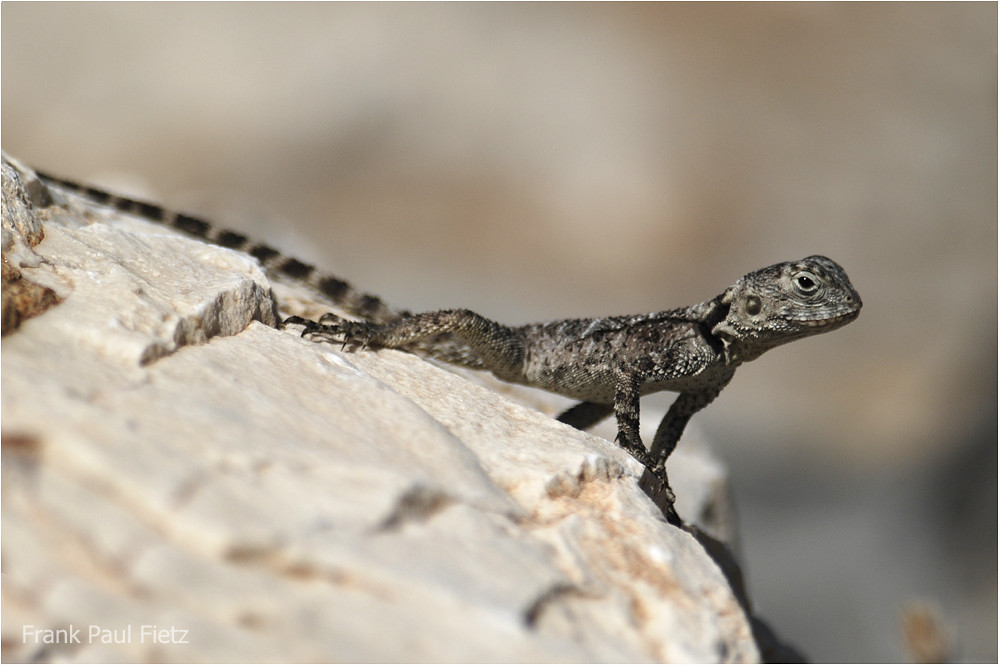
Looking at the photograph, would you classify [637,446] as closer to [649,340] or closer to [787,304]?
[649,340]

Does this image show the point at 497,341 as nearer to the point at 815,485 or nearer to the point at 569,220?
the point at 815,485

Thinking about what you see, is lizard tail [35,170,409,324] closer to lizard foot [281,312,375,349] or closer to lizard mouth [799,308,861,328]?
lizard foot [281,312,375,349]

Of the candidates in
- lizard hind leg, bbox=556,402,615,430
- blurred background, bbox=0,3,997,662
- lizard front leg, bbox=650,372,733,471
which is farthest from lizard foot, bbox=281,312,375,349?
blurred background, bbox=0,3,997,662

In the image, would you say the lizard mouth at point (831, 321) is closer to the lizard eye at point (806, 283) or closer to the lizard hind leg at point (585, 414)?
the lizard eye at point (806, 283)

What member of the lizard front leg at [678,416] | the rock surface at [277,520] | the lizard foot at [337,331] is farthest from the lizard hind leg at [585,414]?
the rock surface at [277,520]

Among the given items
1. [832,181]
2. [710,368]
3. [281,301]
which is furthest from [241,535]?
[832,181]

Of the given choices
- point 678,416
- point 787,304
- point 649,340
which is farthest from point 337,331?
point 787,304
